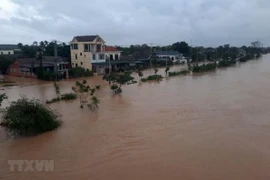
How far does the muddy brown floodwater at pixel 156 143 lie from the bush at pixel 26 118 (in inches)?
14.6

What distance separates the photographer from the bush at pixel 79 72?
2981 cm

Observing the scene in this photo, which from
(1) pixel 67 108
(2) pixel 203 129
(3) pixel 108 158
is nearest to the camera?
(3) pixel 108 158

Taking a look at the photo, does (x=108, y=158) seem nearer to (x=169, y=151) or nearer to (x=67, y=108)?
(x=169, y=151)

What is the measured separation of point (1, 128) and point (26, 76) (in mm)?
21442

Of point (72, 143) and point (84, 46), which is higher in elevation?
point (84, 46)

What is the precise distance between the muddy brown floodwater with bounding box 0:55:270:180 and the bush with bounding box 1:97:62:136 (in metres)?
0.37

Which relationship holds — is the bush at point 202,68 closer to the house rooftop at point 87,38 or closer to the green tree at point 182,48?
the house rooftop at point 87,38

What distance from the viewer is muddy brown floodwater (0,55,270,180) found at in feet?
24.3

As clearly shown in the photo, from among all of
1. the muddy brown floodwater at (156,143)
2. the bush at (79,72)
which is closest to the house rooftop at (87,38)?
the bush at (79,72)

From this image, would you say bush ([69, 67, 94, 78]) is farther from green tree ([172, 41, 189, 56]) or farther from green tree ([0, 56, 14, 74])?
green tree ([172, 41, 189, 56])

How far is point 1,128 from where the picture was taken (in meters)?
11.6

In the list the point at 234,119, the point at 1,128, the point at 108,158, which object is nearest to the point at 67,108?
the point at 1,128

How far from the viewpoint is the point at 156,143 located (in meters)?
9.31

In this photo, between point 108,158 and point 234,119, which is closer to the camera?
point 108,158
